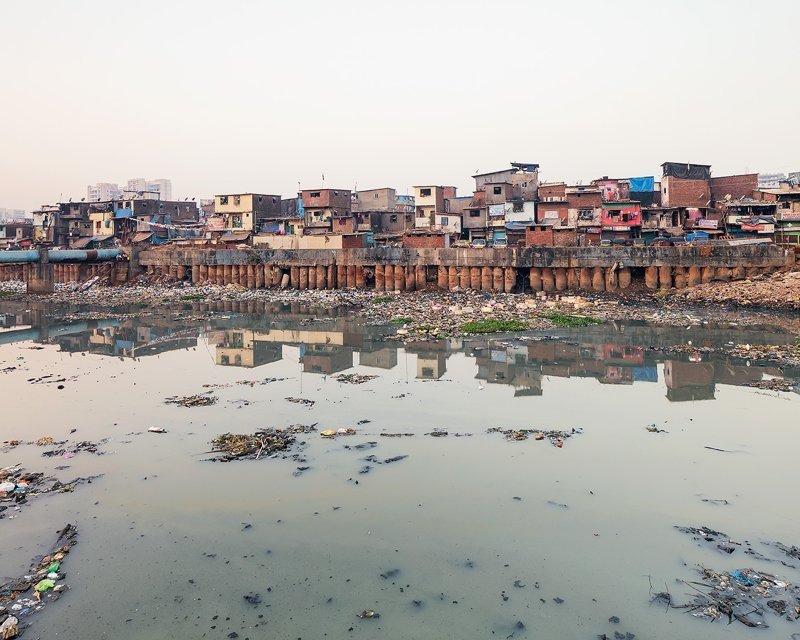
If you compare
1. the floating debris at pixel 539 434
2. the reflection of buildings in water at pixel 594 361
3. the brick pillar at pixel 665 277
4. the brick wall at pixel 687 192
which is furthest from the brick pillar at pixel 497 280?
the floating debris at pixel 539 434

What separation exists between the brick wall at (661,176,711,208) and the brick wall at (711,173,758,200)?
5.02ft

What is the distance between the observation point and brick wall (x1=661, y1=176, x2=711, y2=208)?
3956cm

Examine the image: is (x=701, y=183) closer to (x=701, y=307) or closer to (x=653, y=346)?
(x=701, y=307)

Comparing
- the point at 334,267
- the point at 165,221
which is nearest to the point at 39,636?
the point at 334,267

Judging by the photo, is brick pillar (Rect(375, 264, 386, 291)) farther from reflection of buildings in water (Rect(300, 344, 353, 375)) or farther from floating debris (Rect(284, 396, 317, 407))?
floating debris (Rect(284, 396, 317, 407))

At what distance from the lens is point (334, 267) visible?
32688mm

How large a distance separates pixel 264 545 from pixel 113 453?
3864 millimetres

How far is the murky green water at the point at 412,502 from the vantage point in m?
4.97

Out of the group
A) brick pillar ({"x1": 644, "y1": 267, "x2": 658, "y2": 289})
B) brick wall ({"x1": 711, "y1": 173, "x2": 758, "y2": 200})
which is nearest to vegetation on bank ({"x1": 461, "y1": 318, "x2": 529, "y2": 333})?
brick pillar ({"x1": 644, "y1": 267, "x2": 658, "y2": 289})

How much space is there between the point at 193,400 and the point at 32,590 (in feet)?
19.9

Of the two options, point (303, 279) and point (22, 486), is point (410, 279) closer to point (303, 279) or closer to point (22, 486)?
point (303, 279)

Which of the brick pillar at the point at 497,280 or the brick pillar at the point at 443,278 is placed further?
the brick pillar at the point at 443,278

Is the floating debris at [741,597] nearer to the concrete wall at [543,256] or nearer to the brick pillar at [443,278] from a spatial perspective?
the concrete wall at [543,256]

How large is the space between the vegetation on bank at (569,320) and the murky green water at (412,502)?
5.59 metres
